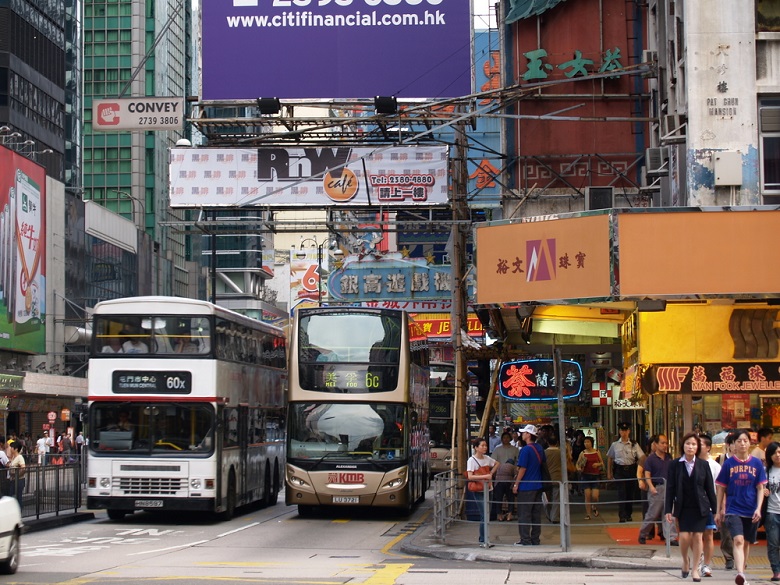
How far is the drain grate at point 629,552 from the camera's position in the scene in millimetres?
17500

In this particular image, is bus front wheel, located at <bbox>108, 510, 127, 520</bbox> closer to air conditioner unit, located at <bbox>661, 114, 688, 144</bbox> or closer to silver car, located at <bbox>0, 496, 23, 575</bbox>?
silver car, located at <bbox>0, 496, 23, 575</bbox>

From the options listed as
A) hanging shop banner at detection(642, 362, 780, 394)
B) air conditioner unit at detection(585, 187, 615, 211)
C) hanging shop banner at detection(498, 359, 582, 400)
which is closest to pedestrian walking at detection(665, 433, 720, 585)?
hanging shop banner at detection(642, 362, 780, 394)

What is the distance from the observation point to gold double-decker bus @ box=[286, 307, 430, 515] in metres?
26.0

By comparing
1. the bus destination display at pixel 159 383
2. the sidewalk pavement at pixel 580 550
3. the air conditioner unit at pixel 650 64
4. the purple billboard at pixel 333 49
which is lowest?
the sidewalk pavement at pixel 580 550

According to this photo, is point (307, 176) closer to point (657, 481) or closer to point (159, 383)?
point (159, 383)

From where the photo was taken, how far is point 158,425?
78.3 ft

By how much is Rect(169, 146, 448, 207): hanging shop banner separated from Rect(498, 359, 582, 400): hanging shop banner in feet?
13.8

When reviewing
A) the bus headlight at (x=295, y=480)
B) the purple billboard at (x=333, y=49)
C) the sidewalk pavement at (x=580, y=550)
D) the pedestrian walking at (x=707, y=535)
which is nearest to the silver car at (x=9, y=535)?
the sidewalk pavement at (x=580, y=550)

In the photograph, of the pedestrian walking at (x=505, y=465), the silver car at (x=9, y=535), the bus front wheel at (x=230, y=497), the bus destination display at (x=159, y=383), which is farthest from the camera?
the bus front wheel at (x=230, y=497)

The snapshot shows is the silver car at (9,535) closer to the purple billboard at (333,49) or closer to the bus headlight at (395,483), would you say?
the bus headlight at (395,483)

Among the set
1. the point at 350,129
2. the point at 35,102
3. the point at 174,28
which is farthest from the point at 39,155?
the point at 350,129

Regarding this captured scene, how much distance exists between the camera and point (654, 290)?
61.3 feet

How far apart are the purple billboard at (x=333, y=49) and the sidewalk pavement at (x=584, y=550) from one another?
1063 centimetres

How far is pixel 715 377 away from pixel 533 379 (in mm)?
8567
